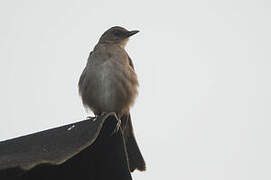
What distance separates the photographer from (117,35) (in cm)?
730

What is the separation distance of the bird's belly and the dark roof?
8.87 feet

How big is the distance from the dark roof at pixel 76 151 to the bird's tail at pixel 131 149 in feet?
5.83

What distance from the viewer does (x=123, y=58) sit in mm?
6398

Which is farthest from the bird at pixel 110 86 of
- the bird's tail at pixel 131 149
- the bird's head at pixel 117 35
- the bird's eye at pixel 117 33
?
the bird's eye at pixel 117 33

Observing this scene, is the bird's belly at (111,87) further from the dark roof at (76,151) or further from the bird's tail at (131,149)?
the dark roof at (76,151)

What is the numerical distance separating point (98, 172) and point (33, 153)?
670 millimetres

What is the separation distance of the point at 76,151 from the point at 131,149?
9.16ft

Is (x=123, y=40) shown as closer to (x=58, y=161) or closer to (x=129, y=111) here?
(x=129, y=111)

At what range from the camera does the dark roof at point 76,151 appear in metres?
2.68

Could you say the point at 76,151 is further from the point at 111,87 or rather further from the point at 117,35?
the point at 117,35

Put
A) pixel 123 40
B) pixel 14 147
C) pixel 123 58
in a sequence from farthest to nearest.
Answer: pixel 123 40 < pixel 123 58 < pixel 14 147

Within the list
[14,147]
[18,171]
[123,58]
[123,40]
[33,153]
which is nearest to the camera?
[18,171]

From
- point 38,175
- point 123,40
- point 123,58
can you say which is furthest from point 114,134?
point 123,40

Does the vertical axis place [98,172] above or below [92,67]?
below
